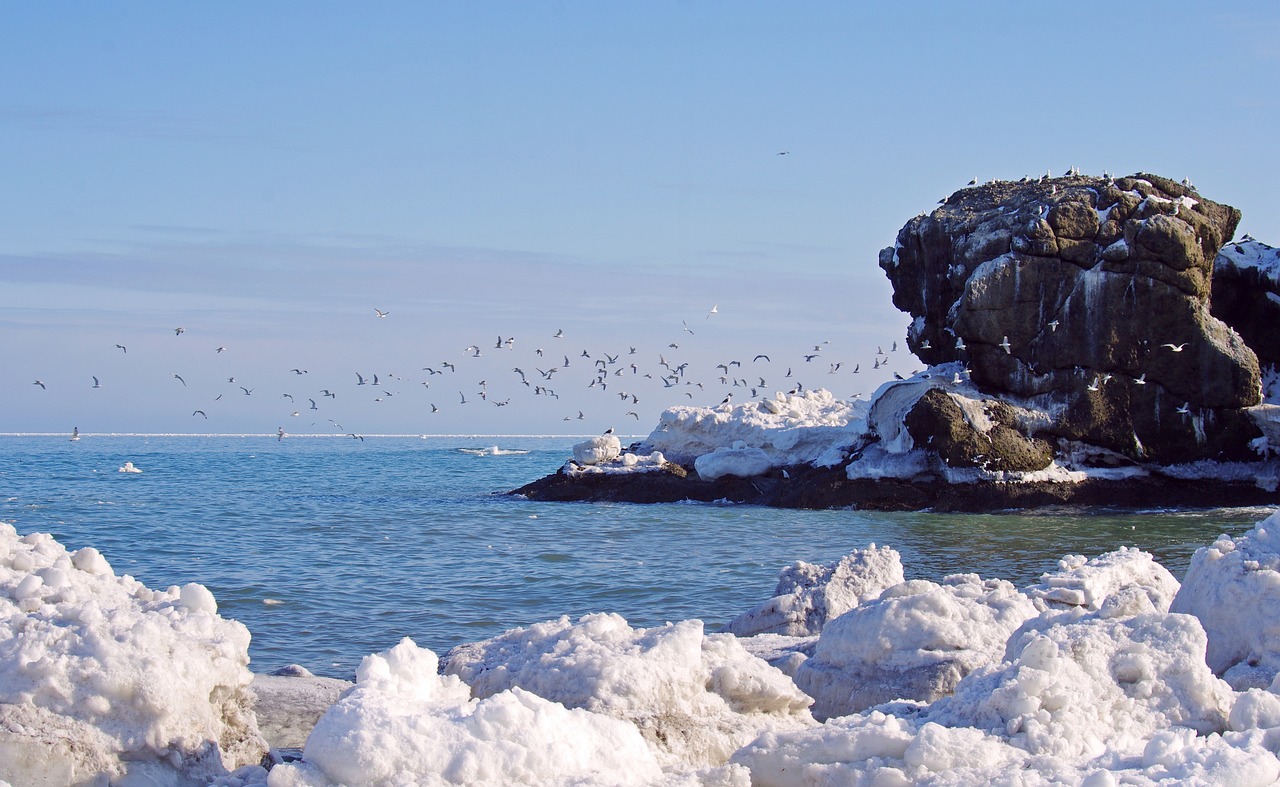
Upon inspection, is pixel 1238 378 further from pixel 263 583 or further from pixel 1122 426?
pixel 263 583

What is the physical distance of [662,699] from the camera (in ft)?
18.4

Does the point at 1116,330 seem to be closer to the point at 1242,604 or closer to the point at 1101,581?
the point at 1101,581

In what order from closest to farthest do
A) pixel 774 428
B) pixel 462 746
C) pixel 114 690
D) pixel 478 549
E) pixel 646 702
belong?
1. pixel 462 746
2. pixel 114 690
3. pixel 646 702
4. pixel 478 549
5. pixel 774 428

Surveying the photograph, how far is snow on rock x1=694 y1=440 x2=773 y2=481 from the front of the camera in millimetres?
32531

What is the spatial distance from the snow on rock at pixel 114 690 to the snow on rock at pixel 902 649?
3.06 metres

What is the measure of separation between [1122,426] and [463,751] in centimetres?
2673

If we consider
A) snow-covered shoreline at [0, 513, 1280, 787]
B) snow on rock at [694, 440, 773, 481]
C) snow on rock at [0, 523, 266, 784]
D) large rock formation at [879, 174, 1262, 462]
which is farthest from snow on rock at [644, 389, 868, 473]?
snow on rock at [0, 523, 266, 784]

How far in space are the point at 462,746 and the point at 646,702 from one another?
1.42 metres

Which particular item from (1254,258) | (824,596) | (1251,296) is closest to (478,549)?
(824,596)

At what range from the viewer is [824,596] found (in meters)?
9.51

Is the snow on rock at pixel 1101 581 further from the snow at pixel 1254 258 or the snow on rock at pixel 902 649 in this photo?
the snow at pixel 1254 258

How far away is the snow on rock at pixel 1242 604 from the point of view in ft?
19.9

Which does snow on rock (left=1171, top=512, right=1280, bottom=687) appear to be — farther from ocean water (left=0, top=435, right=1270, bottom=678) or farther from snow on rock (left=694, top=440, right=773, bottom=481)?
snow on rock (left=694, top=440, right=773, bottom=481)

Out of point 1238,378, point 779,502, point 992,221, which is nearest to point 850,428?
point 779,502
